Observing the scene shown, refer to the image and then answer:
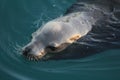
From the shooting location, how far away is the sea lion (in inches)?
270

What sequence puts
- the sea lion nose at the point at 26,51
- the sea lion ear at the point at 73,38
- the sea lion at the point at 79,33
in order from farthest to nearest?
1. the sea lion ear at the point at 73,38
2. the sea lion at the point at 79,33
3. the sea lion nose at the point at 26,51

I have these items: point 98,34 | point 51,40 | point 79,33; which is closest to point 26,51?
point 51,40

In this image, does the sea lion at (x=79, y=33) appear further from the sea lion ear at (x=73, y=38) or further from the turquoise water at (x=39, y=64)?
the turquoise water at (x=39, y=64)

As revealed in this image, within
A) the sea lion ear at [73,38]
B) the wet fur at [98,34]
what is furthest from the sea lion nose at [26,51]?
the sea lion ear at [73,38]

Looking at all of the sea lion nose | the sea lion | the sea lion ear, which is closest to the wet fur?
the sea lion

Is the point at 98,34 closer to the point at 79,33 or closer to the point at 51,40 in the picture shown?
the point at 79,33

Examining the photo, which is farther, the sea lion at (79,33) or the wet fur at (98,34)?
the wet fur at (98,34)

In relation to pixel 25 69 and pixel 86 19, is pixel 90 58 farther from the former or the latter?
pixel 25 69

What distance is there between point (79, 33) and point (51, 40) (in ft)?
2.14

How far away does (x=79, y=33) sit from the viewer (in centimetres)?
731

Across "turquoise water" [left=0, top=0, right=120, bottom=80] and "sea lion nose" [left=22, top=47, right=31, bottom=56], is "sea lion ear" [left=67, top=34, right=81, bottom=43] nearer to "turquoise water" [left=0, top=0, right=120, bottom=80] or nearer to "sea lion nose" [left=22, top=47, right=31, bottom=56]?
"turquoise water" [left=0, top=0, right=120, bottom=80]

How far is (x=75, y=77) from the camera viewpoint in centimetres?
751

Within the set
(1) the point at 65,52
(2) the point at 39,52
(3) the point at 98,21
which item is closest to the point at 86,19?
(3) the point at 98,21

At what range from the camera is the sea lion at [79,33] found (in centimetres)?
687
